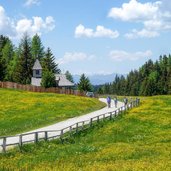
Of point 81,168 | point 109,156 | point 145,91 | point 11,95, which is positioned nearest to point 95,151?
point 109,156

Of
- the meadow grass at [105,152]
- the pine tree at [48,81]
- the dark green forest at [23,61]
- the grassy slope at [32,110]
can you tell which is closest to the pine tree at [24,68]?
the dark green forest at [23,61]

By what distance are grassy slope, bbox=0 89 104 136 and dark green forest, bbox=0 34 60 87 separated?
1305 inches

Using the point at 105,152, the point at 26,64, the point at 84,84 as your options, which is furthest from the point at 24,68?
the point at 105,152

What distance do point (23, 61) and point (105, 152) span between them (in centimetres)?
11566

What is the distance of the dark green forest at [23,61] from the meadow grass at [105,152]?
73692 millimetres

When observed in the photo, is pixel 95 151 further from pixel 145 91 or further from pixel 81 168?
pixel 145 91

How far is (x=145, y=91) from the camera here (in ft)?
637

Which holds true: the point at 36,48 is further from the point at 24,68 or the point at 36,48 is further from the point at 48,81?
the point at 48,81

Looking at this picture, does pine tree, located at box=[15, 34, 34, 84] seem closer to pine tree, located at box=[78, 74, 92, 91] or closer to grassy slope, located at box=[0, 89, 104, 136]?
pine tree, located at box=[78, 74, 92, 91]

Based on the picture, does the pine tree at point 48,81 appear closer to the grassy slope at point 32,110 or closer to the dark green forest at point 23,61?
the dark green forest at point 23,61

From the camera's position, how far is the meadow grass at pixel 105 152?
22.0m

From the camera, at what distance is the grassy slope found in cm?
5345

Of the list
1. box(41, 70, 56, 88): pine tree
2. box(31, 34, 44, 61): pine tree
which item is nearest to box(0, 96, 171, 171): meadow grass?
box(41, 70, 56, 88): pine tree

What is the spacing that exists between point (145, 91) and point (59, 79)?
68393 millimetres
